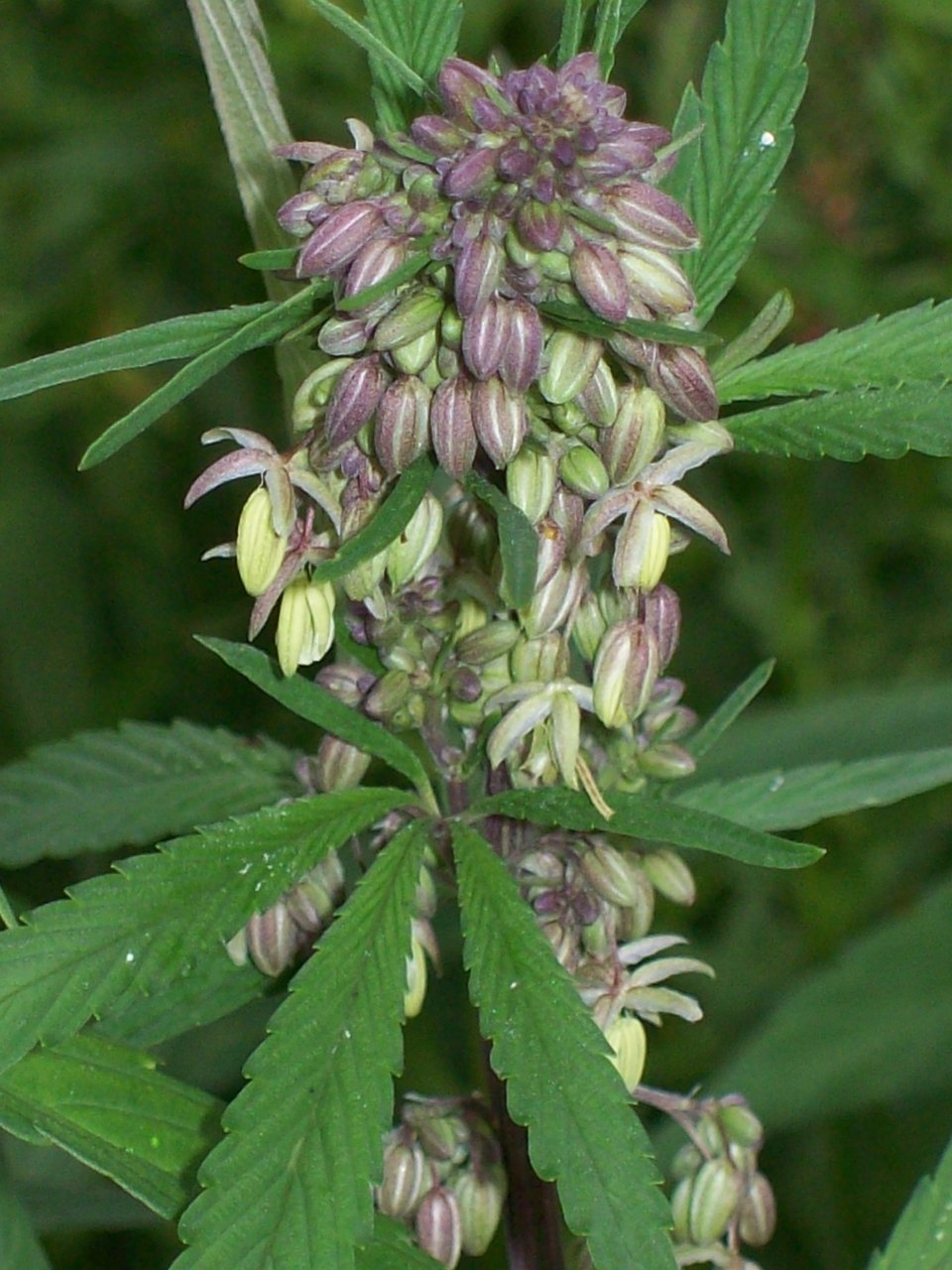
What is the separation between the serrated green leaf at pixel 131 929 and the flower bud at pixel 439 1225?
0.39m

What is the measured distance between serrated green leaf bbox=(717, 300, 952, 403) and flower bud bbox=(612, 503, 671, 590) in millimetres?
129

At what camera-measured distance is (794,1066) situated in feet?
10.0

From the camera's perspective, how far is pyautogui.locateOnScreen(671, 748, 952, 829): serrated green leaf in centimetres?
159

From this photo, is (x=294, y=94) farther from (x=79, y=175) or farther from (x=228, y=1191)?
(x=228, y=1191)

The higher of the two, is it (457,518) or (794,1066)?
(457,518)

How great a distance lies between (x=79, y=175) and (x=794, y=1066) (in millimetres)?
2881

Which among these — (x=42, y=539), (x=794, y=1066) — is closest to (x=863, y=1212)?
(x=794, y=1066)

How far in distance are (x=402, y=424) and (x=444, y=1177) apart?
0.71 meters

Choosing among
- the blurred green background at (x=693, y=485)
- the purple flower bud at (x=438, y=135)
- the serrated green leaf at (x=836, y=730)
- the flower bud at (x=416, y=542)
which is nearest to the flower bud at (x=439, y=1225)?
the flower bud at (x=416, y=542)

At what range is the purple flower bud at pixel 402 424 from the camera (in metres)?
1.20

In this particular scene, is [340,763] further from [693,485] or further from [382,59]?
[693,485]

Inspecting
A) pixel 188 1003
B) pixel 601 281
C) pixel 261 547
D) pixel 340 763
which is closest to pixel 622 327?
pixel 601 281

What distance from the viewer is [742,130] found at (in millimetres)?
1395

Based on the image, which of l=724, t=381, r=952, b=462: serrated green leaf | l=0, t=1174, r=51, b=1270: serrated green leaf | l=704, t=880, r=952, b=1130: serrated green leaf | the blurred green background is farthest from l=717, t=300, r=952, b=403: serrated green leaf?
l=704, t=880, r=952, b=1130: serrated green leaf
